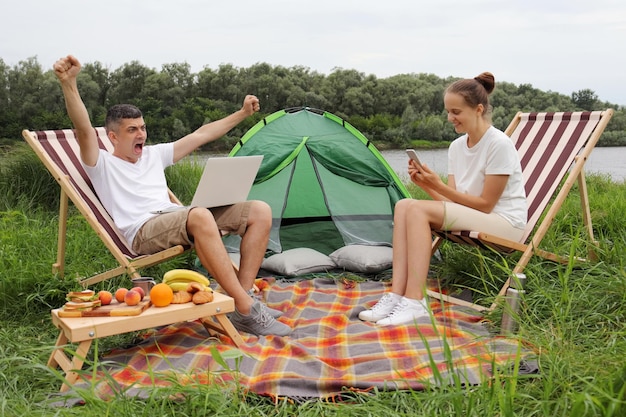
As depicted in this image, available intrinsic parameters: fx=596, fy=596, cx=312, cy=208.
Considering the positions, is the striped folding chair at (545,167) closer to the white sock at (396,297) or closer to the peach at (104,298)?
the white sock at (396,297)

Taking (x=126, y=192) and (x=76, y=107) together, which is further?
(x=126, y=192)

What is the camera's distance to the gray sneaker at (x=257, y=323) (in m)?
3.08

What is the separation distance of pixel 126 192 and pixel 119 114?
1.54ft

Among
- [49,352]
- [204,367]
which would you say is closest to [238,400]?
[204,367]

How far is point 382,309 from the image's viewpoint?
3.32 metres

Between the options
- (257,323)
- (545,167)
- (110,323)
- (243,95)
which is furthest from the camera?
(243,95)

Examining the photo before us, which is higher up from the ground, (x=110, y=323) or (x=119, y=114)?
(x=119, y=114)

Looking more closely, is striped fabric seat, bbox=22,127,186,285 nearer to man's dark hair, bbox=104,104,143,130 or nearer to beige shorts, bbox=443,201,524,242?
man's dark hair, bbox=104,104,143,130

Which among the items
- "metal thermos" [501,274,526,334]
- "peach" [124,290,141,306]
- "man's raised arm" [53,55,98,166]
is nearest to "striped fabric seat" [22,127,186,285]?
"man's raised arm" [53,55,98,166]

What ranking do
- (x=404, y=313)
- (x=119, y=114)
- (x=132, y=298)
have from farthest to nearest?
(x=119, y=114)
(x=404, y=313)
(x=132, y=298)

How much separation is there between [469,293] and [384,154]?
5.12 ft

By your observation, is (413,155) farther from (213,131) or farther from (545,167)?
(213,131)

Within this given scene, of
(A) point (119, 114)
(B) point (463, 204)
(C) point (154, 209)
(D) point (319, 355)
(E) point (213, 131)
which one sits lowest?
(D) point (319, 355)

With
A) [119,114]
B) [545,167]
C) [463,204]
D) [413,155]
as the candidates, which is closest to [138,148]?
[119,114]
